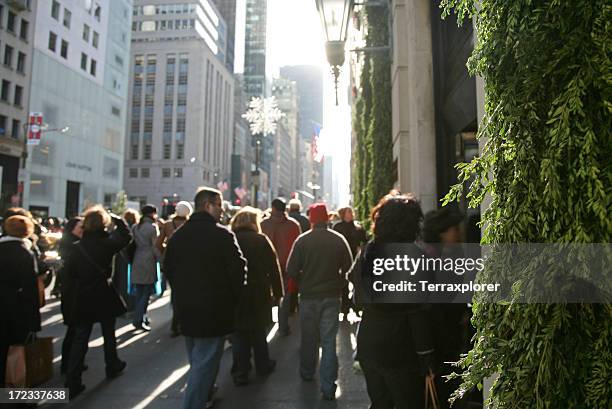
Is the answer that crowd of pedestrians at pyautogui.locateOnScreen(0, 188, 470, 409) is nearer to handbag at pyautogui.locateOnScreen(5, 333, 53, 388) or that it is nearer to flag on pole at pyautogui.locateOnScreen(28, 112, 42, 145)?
handbag at pyautogui.locateOnScreen(5, 333, 53, 388)

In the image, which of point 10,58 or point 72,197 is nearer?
point 10,58

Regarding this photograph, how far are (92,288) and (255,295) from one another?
1.95 meters

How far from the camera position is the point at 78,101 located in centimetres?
4559

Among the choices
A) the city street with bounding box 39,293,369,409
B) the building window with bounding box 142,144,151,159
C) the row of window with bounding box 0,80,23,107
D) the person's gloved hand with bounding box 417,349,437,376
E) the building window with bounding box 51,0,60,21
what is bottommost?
the city street with bounding box 39,293,369,409

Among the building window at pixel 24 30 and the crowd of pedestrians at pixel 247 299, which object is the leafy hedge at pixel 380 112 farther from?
the building window at pixel 24 30

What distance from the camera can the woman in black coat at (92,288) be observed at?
5027 mm

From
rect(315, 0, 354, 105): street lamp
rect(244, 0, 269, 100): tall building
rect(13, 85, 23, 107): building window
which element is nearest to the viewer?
rect(315, 0, 354, 105): street lamp

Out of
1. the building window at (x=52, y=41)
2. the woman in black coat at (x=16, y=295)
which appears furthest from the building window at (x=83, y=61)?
the woman in black coat at (x=16, y=295)

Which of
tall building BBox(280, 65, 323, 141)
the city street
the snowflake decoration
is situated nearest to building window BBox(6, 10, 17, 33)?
the snowflake decoration

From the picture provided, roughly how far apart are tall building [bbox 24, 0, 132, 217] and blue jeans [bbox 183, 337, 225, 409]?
126ft

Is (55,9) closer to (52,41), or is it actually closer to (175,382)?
(52,41)

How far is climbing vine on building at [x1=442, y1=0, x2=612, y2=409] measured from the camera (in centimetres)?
131

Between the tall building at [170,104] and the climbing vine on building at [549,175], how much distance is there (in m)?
79.9

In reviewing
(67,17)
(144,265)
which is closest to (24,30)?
(67,17)
